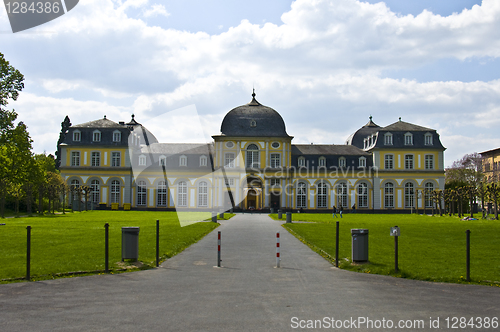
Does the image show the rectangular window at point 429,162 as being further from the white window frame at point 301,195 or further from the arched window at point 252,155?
the arched window at point 252,155

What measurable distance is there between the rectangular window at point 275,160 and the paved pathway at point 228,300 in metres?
55.5

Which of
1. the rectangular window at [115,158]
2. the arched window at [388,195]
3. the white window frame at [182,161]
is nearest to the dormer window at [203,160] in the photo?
the white window frame at [182,161]

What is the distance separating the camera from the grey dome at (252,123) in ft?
223

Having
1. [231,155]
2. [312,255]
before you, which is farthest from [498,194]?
[312,255]

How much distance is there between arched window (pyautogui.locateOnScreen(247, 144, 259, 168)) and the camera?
67.8 m

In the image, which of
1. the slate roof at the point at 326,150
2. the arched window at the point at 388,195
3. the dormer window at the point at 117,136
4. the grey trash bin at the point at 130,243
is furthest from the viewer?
the slate roof at the point at 326,150

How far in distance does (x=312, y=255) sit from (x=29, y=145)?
1115 inches

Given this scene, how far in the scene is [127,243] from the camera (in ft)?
42.7

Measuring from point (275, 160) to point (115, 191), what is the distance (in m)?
23.3

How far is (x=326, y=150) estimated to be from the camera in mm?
71500

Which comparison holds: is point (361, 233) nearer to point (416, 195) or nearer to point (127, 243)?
point (127, 243)

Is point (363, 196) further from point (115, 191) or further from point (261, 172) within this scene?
point (115, 191)

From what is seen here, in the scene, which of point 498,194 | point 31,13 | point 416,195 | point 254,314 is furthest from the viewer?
point 416,195

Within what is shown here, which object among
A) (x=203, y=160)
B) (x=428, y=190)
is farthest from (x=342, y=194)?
(x=203, y=160)
